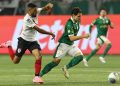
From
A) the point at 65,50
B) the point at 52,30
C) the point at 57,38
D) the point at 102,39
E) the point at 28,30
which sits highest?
the point at 28,30

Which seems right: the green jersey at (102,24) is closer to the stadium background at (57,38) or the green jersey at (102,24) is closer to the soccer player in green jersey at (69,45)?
the stadium background at (57,38)


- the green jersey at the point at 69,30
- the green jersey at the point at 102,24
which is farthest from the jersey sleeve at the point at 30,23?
the green jersey at the point at 102,24

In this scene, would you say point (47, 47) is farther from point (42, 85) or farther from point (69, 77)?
point (42, 85)

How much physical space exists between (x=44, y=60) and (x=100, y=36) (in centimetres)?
267

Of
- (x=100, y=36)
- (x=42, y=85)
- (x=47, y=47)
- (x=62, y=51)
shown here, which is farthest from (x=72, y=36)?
→ (x=47, y=47)

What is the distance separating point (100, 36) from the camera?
24781 mm

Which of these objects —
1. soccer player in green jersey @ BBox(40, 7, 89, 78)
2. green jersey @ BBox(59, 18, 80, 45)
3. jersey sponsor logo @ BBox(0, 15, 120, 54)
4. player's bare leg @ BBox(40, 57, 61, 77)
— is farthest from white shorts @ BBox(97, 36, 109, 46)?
player's bare leg @ BBox(40, 57, 61, 77)

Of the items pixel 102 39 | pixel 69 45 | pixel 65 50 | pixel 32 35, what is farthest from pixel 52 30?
pixel 32 35

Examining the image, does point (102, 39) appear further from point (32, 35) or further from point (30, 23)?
point (30, 23)

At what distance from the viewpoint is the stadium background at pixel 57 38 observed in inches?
707

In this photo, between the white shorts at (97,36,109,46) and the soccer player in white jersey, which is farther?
the white shorts at (97,36,109,46)

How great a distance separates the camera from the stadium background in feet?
59.0

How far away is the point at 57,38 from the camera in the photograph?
96.3ft

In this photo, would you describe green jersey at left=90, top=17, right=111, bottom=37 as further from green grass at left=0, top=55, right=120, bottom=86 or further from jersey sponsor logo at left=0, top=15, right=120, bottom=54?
jersey sponsor logo at left=0, top=15, right=120, bottom=54
